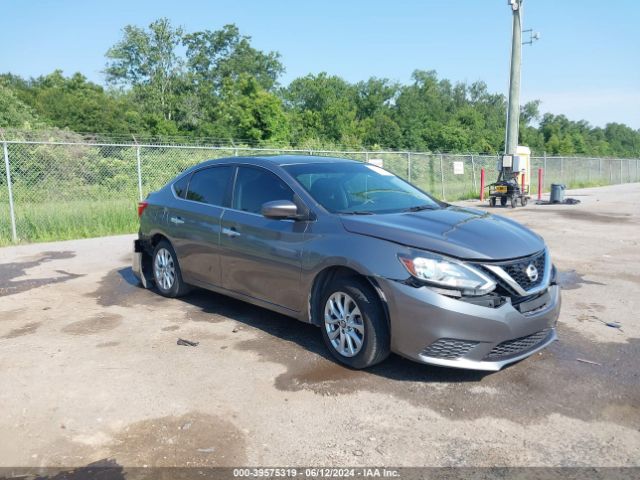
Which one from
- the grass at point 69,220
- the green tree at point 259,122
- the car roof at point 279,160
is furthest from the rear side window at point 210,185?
the green tree at point 259,122

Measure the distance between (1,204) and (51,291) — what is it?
226 inches

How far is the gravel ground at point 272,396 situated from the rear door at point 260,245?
1.55ft

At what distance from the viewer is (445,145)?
57.5 metres

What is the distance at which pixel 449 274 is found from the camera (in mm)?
3844

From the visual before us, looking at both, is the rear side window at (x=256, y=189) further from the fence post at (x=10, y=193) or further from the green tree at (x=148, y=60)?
the green tree at (x=148, y=60)

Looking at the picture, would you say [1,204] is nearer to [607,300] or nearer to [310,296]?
[310,296]

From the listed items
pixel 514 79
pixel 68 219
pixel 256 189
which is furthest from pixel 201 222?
pixel 514 79

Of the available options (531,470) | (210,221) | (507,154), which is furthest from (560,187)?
(531,470)

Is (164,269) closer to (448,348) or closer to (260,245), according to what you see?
(260,245)

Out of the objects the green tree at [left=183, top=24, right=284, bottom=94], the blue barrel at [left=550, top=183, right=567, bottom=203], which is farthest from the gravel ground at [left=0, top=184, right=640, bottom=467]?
the green tree at [left=183, top=24, right=284, bottom=94]

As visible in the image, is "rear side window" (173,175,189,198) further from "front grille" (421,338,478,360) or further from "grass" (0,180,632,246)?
"grass" (0,180,632,246)

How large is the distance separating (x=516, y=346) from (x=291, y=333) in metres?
2.10

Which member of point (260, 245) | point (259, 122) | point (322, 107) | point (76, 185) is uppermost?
point (322, 107)

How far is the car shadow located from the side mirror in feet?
3.80
